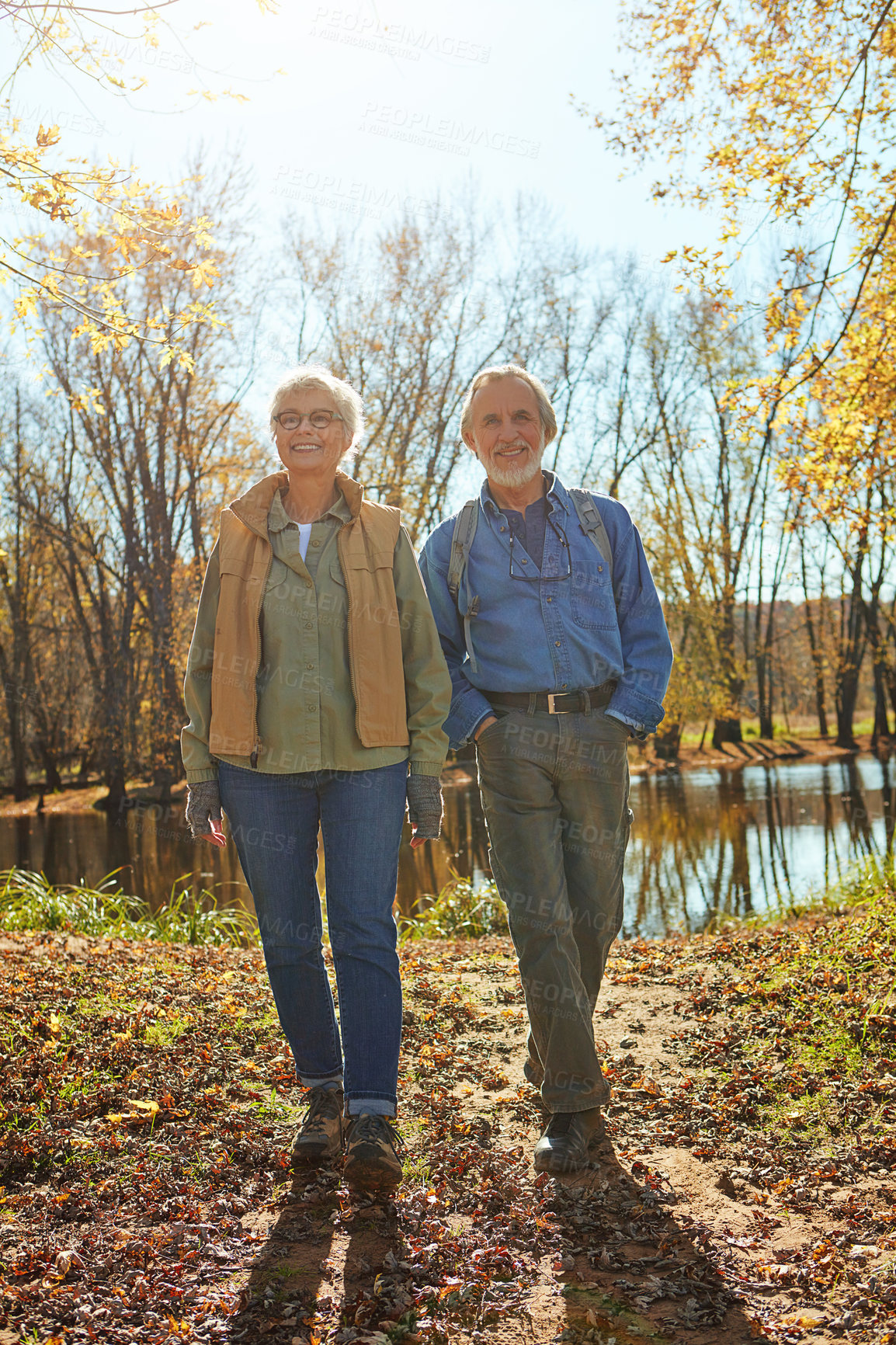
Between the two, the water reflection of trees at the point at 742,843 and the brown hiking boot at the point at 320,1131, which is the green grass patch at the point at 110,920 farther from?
the brown hiking boot at the point at 320,1131

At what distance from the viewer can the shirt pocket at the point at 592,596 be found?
3.50m

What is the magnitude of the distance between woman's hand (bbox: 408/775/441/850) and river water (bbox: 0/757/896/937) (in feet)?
18.7

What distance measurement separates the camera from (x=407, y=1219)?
106 inches

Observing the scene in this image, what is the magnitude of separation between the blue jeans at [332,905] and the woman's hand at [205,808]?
0.03 meters

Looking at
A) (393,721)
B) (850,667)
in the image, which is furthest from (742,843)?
(850,667)

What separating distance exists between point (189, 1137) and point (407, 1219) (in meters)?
0.93

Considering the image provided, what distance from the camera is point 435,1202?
280 centimetres

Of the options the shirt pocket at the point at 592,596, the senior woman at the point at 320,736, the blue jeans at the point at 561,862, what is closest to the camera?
the senior woman at the point at 320,736

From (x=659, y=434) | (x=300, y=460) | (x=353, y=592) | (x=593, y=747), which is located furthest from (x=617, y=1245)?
(x=659, y=434)

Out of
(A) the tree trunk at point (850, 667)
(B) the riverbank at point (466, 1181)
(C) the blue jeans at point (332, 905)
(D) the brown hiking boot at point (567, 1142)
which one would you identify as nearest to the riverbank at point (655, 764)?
(A) the tree trunk at point (850, 667)

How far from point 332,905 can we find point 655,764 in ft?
78.0

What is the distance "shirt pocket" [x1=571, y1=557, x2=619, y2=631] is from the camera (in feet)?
11.5

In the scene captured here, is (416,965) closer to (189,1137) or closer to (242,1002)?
(242,1002)

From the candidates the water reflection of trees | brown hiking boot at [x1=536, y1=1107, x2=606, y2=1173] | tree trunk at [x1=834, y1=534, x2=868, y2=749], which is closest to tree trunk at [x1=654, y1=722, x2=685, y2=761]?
tree trunk at [x1=834, y1=534, x2=868, y2=749]
